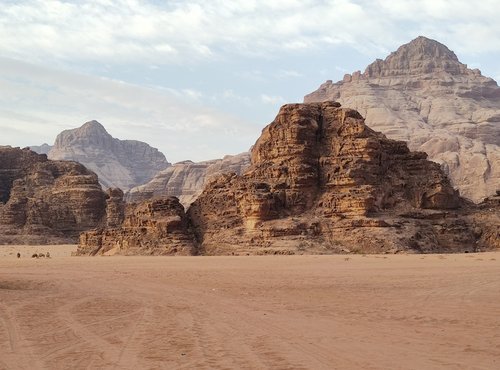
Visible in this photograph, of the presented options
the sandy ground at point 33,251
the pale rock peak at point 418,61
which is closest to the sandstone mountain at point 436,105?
the pale rock peak at point 418,61

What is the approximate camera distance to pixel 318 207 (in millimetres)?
37094

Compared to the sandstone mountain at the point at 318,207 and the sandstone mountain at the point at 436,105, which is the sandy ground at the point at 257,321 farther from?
the sandstone mountain at the point at 436,105

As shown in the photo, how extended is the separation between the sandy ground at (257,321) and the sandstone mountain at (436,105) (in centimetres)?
6723

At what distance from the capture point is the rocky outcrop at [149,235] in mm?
36875

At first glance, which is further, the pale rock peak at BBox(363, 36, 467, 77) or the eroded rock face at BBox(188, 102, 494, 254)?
the pale rock peak at BBox(363, 36, 467, 77)

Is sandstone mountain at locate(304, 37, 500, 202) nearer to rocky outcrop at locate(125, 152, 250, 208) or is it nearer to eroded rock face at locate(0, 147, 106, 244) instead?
rocky outcrop at locate(125, 152, 250, 208)

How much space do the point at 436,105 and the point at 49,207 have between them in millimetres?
89439

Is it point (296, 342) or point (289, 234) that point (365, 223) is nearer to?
point (289, 234)

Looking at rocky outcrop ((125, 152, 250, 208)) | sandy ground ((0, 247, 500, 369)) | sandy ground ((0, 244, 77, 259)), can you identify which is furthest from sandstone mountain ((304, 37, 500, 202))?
sandy ground ((0, 247, 500, 369))

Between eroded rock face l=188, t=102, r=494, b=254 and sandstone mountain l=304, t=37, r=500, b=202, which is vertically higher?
sandstone mountain l=304, t=37, r=500, b=202

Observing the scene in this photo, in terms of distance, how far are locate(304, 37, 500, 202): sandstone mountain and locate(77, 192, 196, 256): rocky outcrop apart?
51998 mm

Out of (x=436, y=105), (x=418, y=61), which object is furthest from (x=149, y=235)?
(x=418, y=61)

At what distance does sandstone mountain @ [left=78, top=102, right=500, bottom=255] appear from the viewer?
3425cm

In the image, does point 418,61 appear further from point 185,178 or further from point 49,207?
point 49,207
